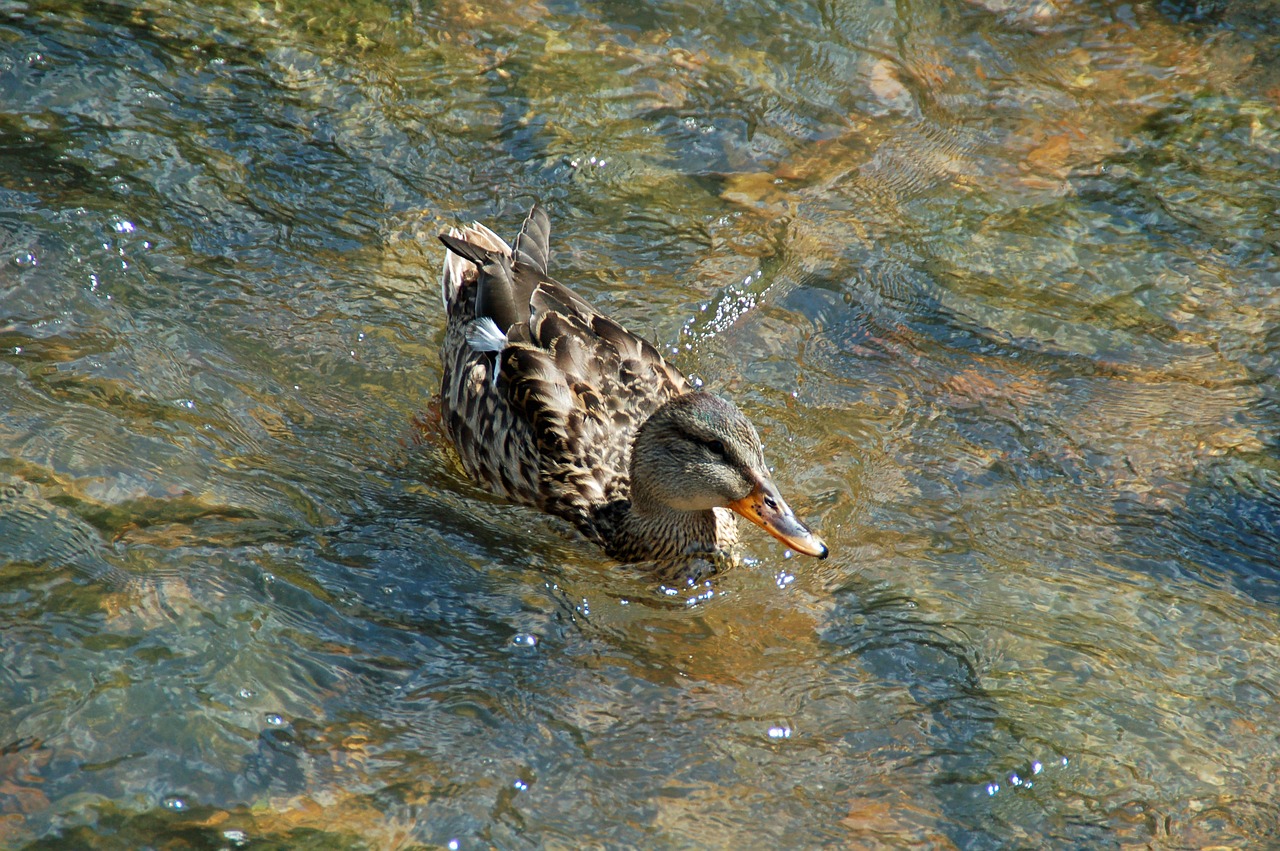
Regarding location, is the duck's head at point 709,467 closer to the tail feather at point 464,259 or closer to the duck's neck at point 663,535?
the duck's neck at point 663,535

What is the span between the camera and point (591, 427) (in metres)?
5.99

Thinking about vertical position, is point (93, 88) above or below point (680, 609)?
above

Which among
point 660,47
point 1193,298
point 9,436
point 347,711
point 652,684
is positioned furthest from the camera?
point 660,47

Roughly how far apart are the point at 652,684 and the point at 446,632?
90 cm

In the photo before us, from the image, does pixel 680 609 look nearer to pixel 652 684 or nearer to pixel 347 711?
pixel 652 684

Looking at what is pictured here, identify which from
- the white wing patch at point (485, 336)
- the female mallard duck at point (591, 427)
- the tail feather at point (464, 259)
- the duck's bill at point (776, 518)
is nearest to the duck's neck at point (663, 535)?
the female mallard duck at point (591, 427)

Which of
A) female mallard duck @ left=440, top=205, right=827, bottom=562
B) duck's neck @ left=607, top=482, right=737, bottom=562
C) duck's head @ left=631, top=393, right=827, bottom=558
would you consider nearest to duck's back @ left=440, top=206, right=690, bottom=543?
female mallard duck @ left=440, top=205, right=827, bottom=562

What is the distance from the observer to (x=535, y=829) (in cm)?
420

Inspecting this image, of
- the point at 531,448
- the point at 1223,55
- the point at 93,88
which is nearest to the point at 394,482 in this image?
the point at 531,448

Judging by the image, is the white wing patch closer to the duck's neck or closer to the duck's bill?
the duck's neck

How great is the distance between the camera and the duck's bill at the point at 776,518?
5.21 m

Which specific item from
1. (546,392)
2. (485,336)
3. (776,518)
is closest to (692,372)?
(546,392)

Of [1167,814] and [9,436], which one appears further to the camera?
[9,436]

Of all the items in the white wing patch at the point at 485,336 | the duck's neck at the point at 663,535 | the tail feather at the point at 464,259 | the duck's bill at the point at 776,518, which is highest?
the tail feather at the point at 464,259
